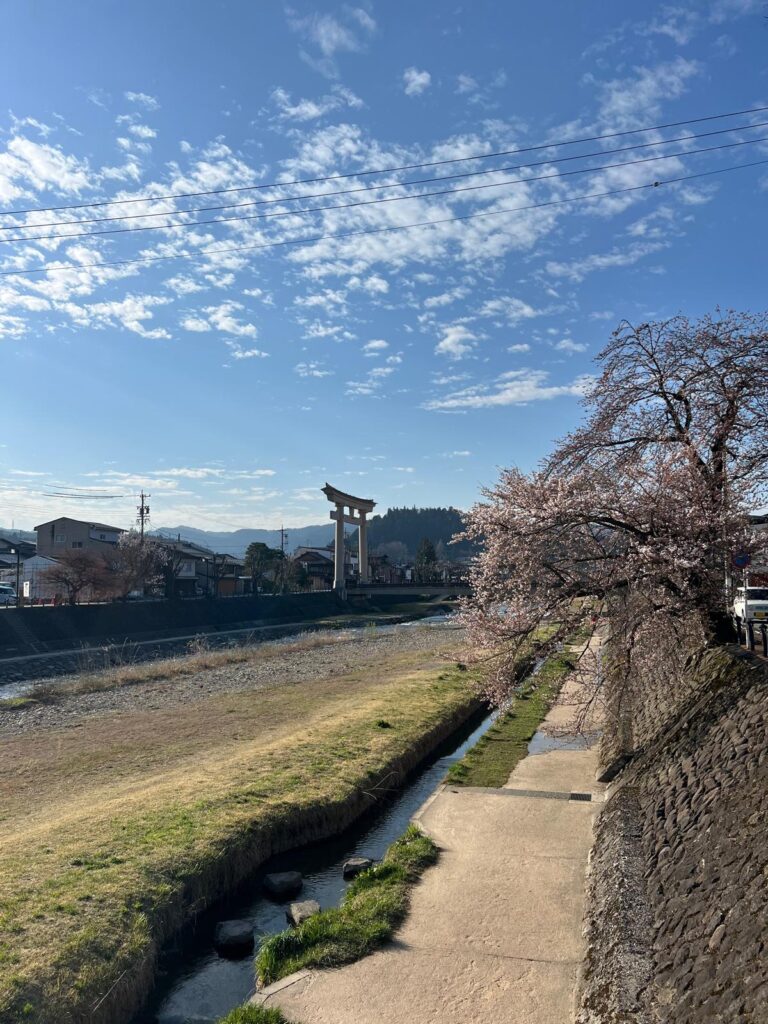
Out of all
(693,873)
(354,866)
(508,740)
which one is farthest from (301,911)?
(508,740)

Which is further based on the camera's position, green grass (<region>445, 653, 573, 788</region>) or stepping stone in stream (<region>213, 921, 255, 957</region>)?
green grass (<region>445, 653, 573, 788</region>)

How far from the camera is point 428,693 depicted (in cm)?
2184

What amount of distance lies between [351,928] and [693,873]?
3.51 metres

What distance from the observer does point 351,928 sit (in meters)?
7.36

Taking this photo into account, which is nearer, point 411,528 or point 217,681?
point 217,681

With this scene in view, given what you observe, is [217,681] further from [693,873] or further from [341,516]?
[341,516]

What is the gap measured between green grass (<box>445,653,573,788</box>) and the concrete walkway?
1.95 meters

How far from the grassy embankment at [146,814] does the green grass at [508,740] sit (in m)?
1.37

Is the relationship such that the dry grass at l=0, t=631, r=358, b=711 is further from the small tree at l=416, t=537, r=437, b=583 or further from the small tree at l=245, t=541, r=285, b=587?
the small tree at l=416, t=537, r=437, b=583

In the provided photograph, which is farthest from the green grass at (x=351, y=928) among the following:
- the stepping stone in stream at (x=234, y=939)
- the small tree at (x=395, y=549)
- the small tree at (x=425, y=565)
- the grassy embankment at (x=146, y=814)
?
the small tree at (x=395, y=549)

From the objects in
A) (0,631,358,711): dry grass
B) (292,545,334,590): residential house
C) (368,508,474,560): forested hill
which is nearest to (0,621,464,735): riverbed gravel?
(0,631,358,711): dry grass

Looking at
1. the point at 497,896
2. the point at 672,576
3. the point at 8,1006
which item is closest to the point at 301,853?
the point at 497,896

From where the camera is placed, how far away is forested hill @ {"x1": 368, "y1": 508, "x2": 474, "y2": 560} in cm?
17738

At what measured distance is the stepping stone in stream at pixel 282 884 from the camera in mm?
9086
